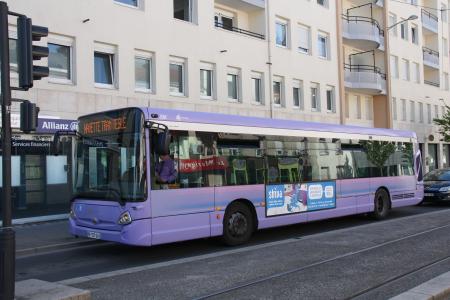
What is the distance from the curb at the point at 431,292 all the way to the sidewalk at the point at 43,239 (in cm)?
759

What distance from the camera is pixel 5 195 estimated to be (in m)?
5.66

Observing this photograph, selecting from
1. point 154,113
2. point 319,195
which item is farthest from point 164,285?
point 319,195

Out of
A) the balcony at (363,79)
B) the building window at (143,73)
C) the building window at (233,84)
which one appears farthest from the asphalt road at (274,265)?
the balcony at (363,79)

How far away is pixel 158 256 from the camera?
9.77 meters

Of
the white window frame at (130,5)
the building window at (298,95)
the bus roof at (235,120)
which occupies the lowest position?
the bus roof at (235,120)

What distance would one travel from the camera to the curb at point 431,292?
5.79 meters

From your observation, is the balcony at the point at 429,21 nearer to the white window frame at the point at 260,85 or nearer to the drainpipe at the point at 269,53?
the drainpipe at the point at 269,53

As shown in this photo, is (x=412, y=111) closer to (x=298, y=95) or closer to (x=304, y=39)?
(x=304, y=39)

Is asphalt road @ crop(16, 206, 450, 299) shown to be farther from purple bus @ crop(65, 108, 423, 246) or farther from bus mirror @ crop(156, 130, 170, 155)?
bus mirror @ crop(156, 130, 170, 155)

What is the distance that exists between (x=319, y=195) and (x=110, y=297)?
7.14 metres

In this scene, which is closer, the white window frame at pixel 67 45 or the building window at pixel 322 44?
the white window frame at pixel 67 45

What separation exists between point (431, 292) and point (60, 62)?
1334cm

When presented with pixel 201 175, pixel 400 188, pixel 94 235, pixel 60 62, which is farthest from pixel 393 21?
pixel 94 235

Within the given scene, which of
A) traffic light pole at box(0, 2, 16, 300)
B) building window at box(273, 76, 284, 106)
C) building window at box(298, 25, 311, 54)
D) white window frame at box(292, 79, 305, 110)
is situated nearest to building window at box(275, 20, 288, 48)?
building window at box(298, 25, 311, 54)
